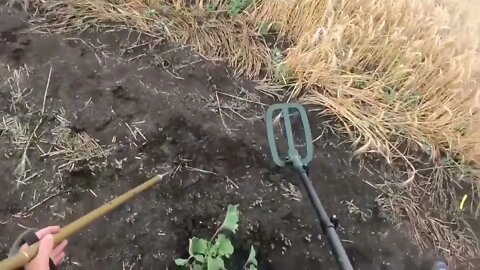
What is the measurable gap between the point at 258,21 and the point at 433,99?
70cm

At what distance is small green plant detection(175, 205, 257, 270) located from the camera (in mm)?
1682

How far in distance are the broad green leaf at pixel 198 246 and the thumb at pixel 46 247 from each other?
0.61 meters

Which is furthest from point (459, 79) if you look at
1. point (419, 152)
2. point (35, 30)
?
point (35, 30)

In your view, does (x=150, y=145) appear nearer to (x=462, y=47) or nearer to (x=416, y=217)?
(x=416, y=217)

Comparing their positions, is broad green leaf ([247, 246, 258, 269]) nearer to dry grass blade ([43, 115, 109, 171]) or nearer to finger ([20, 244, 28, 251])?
dry grass blade ([43, 115, 109, 171])

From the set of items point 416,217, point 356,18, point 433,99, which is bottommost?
point 416,217

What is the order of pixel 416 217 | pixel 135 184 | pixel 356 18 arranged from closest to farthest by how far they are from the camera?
pixel 135 184
pixel 416 217
pixel 356 18

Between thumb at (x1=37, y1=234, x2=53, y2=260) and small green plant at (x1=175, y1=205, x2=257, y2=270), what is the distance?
0.60 m

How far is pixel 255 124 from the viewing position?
2129mm

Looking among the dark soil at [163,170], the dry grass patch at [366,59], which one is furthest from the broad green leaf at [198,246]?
the dry grass patch at [366,59]

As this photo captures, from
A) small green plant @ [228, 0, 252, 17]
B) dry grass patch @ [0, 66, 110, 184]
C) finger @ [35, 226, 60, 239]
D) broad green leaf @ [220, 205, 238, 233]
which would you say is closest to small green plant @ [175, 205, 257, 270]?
broad green leaf @ [220, 205, 238, 233]

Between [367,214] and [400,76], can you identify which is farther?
[400,76]

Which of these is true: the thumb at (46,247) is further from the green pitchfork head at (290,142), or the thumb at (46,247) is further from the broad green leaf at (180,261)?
the green pitchfork head at (290,142)

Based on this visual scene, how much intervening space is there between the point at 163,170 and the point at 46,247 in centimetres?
83
